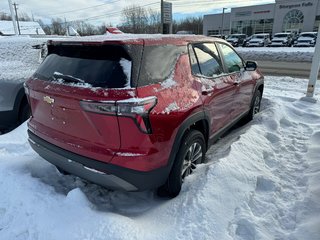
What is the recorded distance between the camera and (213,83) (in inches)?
139

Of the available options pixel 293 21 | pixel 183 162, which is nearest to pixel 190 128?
pixel 183 162

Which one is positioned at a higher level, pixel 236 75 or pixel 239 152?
pixel 236 75

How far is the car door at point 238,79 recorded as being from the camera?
425 centimetres

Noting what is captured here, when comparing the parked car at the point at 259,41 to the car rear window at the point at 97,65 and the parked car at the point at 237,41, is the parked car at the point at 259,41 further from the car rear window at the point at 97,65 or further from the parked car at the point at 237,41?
the car rear window at the point at 97,65

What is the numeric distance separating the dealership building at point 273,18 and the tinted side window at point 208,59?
4722 centimetres

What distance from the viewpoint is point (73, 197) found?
271cm

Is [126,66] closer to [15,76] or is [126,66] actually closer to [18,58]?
[15,76]

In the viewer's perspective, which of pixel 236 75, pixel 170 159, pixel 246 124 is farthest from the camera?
pixel 246 124

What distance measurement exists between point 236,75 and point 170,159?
2234mm

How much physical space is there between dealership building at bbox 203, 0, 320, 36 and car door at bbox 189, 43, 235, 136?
155 feet

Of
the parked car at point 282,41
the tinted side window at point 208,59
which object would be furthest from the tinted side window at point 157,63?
the parked car at point 282,41

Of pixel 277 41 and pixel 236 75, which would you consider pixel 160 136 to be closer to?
pixel 236 75

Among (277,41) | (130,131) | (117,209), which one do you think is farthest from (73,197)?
(277,41)

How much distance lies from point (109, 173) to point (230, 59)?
2859 millimetres
